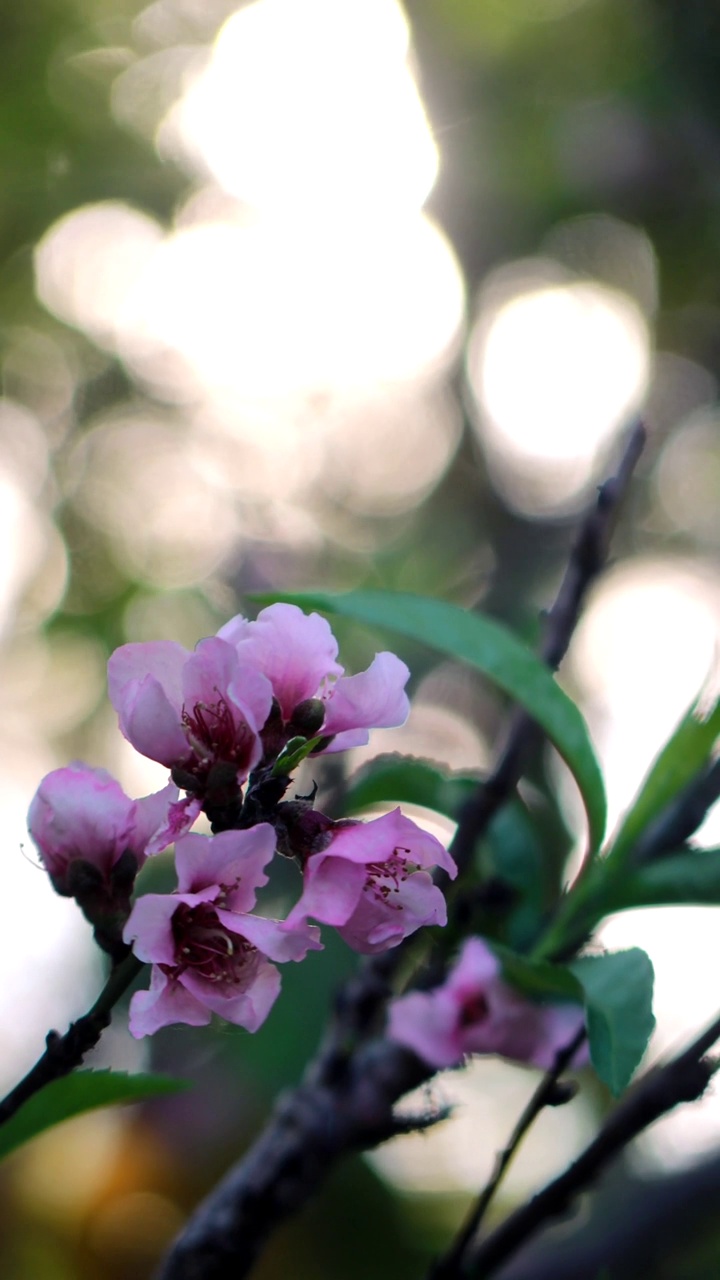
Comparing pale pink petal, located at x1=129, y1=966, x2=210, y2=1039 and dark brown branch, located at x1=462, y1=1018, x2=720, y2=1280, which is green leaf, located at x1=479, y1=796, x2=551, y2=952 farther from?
pale pink petal, located at x1=129, y1=966, x2=210, y2=1039

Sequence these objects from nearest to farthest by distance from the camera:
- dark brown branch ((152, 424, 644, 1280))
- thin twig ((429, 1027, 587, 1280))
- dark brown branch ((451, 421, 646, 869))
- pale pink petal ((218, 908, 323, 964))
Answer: pale pink petal ((218, 908, 323, 964)), thin twig ((429, 1027, 587, 1280)), dark brown branch ((152, 424, 644, 1280)), dark brown branch ((451, 421, 646, 869))

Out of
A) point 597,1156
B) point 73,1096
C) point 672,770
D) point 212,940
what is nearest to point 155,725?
point 212,940

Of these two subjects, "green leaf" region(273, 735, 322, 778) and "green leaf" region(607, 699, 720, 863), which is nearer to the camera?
"green leaf" region(273, 735, 322, 778)

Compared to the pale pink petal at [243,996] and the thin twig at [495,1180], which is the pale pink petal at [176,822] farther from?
the thin twig at [495,1180]

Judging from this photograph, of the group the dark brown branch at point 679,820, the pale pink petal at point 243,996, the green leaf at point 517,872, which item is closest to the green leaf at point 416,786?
the green leaf at point 517,872

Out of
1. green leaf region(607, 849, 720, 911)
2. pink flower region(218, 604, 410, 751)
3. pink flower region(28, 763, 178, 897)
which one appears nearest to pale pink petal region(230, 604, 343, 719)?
pink flower region(218, 604, 410, 751)

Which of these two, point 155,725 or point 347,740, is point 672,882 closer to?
point 347,740

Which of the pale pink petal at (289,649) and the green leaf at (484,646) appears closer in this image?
the pale pink petal at (289,649)
